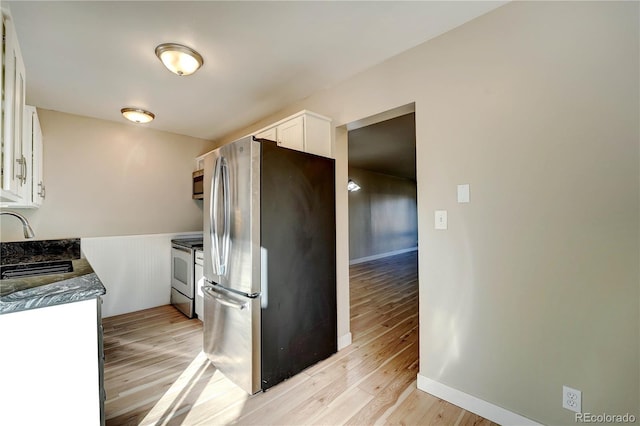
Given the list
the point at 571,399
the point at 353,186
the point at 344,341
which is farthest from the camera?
the point at 353,186

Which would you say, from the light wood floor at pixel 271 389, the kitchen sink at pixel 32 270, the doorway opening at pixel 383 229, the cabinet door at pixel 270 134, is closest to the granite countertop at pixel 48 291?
the kitchen sink at pixel 32 270

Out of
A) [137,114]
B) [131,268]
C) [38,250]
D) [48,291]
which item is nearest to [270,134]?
[137,114]

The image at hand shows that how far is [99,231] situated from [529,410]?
4528mm

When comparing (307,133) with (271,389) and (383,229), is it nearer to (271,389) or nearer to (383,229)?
(271,389)

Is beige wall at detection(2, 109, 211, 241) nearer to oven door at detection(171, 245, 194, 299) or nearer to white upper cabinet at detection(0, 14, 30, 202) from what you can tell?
oven door at detection(171, 245, 194, 299)

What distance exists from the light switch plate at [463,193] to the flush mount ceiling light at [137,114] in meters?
3.39

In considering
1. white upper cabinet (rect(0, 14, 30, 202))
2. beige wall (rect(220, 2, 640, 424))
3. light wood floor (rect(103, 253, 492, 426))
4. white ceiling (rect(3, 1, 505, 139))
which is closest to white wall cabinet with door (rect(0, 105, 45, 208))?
white ceiling (rect(3, 1, 505, 139))

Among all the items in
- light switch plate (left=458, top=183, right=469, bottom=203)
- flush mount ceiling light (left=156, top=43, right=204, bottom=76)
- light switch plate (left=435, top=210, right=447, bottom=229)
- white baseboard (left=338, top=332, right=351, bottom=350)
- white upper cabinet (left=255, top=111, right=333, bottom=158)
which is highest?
flush mount ceiling light (left=156, top=43, right=204, bottom=76)

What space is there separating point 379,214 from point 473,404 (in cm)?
632

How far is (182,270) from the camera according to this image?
3508 millimetres

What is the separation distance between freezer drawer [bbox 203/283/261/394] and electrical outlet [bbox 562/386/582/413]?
1.81 m

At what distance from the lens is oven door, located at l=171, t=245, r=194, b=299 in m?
3.31

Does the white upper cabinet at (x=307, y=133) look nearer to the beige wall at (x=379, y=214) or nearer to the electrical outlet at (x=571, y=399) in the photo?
the electrical outlet at (x=571, y=399)

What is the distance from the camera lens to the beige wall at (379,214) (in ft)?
23.1
